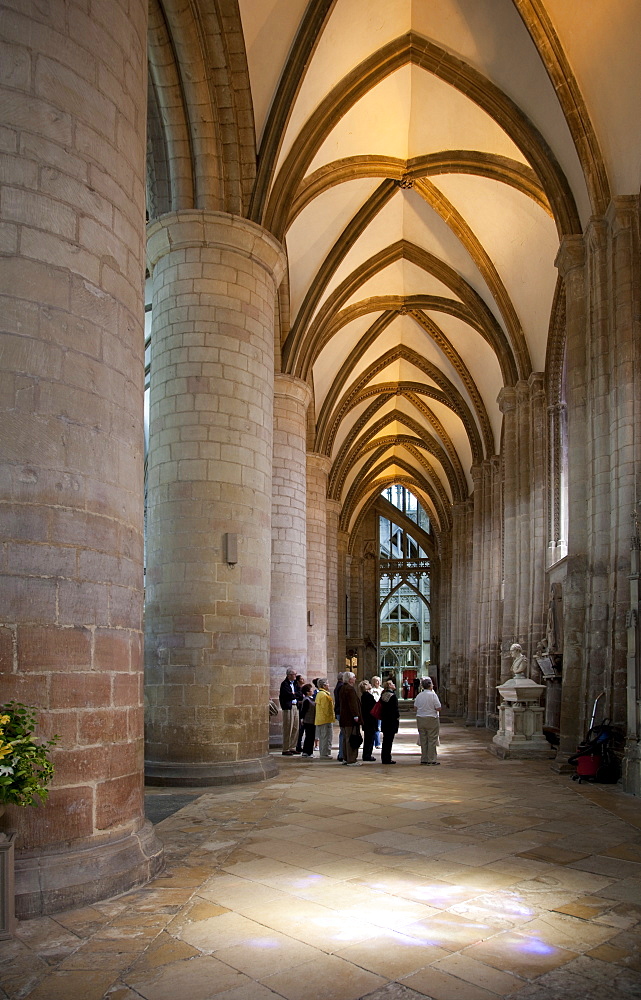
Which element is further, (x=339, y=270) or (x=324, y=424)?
(x=324, y=424)

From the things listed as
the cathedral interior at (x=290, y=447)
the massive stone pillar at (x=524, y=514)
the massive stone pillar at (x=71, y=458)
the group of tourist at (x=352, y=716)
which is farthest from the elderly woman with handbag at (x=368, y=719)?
the massive stone pillar at (x=71, y=458)

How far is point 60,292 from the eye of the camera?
5.02 metres

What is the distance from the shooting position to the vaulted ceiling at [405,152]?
1083 cm

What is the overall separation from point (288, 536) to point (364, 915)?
11.9m

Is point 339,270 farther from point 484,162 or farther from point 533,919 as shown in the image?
point 533,919

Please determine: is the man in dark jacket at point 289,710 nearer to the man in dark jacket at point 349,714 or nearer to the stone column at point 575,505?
the man in dark jacket at point 349,714

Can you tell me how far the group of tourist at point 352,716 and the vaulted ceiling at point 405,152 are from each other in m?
6.65

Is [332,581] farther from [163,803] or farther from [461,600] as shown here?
[163,803]

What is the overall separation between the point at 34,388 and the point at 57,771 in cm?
213

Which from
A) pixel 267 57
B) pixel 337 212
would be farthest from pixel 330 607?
pixel 267 57

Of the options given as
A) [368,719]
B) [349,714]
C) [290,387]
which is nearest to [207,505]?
[349,714]

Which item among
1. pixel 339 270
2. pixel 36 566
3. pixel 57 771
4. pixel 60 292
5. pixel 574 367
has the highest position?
pixel 339 270

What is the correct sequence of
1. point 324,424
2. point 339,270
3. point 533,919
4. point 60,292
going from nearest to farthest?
point 533,919 < point 60,292 < point 339,270 < point 324,424

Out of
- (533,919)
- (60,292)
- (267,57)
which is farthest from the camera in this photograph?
(267,57)
